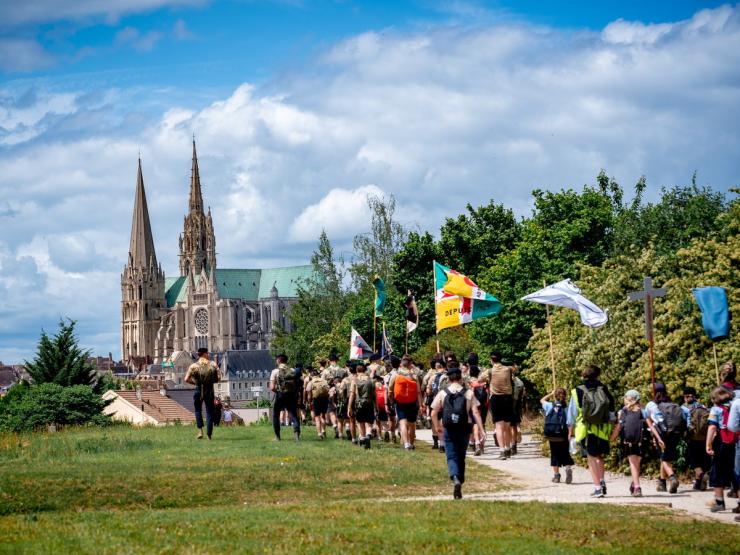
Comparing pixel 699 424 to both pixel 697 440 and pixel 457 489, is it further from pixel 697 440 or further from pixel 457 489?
pixel 457 489

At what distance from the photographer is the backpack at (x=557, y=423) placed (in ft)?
76.6

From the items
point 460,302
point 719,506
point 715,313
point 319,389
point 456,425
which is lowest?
point 719,506

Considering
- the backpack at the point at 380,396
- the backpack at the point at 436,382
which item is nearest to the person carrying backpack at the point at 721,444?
the backpack at the point at 436,382

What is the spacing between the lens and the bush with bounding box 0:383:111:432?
4250 centimetres

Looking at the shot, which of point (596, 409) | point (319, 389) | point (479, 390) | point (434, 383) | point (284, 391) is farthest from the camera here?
point (319, 389)

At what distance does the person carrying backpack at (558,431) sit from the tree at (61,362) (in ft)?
109

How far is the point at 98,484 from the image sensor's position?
2027 cm

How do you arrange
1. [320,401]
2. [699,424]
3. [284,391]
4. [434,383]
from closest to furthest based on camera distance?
[699,424] < [434,383] < [284,391] < [320,401]

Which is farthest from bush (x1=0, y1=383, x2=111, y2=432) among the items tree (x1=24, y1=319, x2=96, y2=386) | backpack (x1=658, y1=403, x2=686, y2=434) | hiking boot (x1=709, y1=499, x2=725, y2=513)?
hiking boot (x1=709, y1=499, x2=725, y2=513)

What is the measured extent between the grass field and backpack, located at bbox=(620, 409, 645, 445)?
2.47m

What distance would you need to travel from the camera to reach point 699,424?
21.0 metres

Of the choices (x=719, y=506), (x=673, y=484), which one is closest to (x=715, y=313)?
(x=673, y=484)

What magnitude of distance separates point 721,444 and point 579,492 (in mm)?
3238

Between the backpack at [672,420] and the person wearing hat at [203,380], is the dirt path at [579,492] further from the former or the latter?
the person wearing hat at [203,380]
